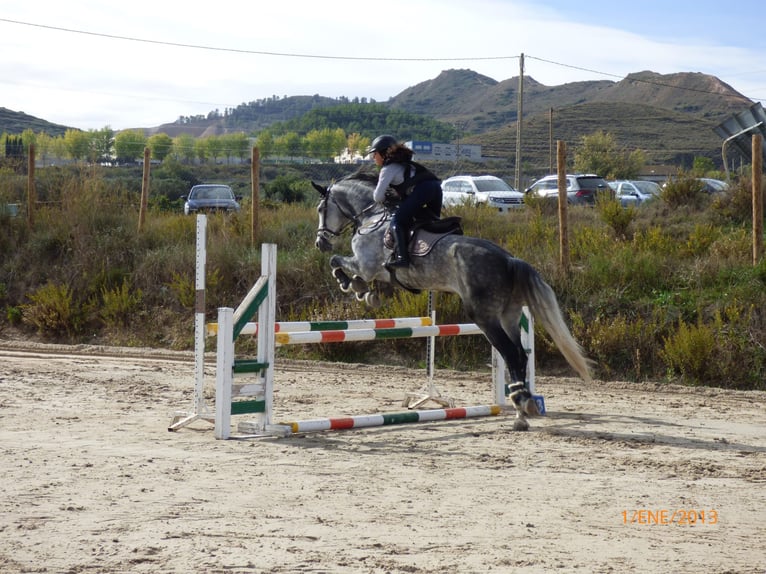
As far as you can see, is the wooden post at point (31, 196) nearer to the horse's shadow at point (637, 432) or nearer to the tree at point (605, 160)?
the horse's shadow at point (637, 432)

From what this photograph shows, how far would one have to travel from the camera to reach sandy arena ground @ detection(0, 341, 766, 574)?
14.4 ft

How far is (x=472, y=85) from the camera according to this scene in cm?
19375

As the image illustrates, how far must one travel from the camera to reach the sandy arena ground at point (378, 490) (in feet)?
14.4

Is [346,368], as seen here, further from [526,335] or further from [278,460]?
[278,460]

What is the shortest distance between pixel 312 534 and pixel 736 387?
7.93 metres

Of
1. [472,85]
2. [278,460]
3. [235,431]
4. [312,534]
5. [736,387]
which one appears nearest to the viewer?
[312,534]

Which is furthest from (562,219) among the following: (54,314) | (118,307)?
(54,314)

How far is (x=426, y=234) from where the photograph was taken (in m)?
8.15

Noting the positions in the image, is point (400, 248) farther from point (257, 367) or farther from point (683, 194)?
point (683, 194)

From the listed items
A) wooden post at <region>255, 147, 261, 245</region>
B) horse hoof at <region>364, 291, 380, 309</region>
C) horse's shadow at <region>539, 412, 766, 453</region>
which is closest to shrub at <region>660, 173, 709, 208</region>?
wooden post at <region>255, 147, 261, 245</region>

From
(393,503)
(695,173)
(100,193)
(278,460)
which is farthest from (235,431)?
(695,173)

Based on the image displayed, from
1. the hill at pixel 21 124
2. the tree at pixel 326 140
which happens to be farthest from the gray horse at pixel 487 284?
the hill at pixel 21 124

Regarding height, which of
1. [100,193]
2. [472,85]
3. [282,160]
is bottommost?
[100,193]

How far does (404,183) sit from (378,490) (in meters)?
3.38
